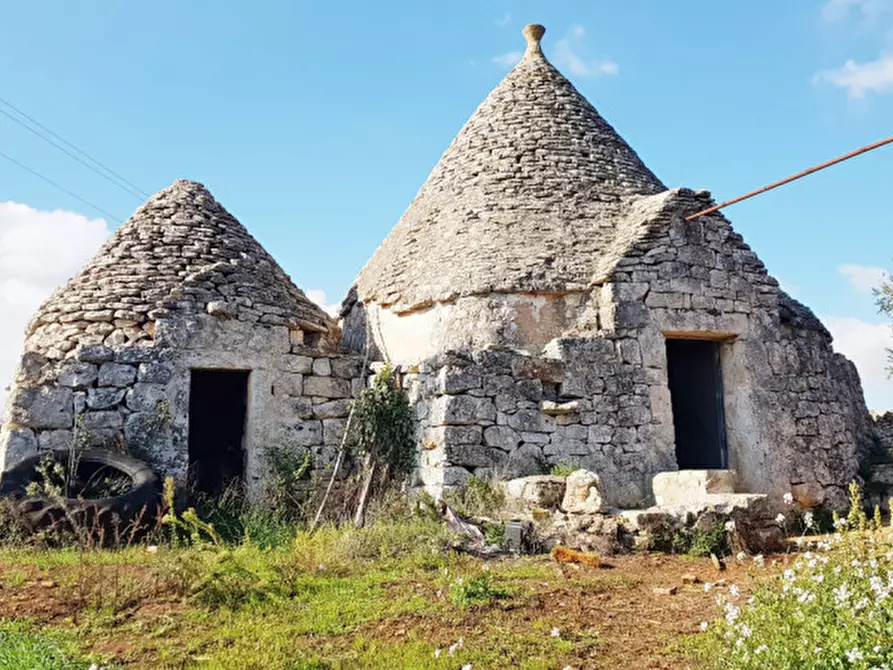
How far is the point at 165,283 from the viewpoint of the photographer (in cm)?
956

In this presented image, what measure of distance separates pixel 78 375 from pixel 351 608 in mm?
5151

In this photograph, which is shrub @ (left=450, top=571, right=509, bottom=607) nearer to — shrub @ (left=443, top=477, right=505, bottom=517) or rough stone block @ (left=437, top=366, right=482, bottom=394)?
shrub @ (left=443, top=477, right=505, bottom=517)

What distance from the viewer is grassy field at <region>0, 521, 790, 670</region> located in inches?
164

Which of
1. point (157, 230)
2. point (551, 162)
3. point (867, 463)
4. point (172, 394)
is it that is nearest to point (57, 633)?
point (172, 394)

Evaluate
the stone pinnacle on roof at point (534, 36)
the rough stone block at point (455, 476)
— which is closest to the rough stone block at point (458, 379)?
the rough stone block at point (455, 476)

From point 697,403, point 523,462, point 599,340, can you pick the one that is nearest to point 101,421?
point 523,462

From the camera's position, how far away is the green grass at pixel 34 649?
3938 millimetres

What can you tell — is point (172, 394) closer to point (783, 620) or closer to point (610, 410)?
point (610, 410)

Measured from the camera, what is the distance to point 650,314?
912 cm

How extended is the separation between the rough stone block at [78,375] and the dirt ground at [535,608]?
2640 mm

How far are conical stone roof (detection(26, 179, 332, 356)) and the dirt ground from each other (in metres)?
3.46

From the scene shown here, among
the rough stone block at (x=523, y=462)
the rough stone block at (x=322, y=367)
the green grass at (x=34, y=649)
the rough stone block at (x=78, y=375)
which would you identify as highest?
the rough stone block at (x=322, y=367)

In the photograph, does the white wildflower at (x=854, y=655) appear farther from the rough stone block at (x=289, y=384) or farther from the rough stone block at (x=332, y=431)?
the rough stone block at (x=289, y=384)

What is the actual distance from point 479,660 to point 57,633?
250cm
